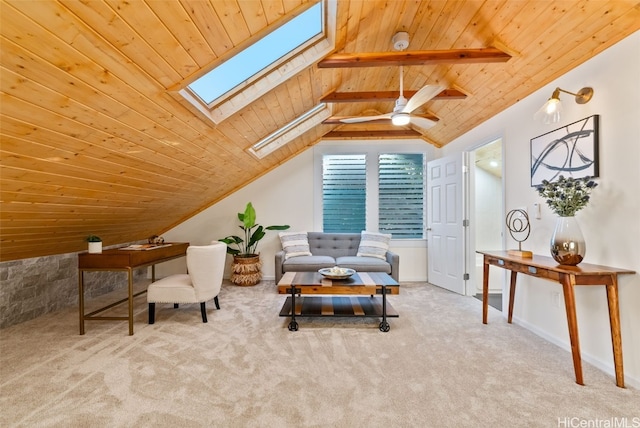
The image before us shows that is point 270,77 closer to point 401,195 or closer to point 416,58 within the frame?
point 416,58

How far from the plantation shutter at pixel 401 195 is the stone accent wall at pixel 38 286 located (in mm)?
4584

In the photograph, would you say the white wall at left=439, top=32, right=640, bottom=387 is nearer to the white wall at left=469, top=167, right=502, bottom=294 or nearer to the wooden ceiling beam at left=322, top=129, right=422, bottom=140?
the white wall at left=469, top=167, right=502, bottom=294

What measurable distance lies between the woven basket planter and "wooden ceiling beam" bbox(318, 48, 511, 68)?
3243mm

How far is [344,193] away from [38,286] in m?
4.35

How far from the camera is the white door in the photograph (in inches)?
164

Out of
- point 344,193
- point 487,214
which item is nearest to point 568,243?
point 487,214

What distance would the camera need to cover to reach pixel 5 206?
208 centimetres

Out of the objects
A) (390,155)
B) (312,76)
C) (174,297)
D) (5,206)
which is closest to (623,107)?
(312,76)

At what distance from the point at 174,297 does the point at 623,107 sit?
13.6ft

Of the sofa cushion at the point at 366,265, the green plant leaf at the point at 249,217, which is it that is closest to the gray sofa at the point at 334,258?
the sofa cushion at the point at 366,265

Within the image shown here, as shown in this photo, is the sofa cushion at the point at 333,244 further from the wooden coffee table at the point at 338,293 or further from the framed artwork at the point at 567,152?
the framed artwork at the point at 567,152

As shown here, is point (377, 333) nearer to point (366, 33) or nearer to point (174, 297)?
point (174, 297)

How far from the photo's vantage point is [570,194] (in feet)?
7.03

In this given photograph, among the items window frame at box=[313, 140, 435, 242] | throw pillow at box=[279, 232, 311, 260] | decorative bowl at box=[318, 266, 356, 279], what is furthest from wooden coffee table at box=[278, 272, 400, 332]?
window frame at box=[313, 140, 435, 242]
